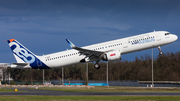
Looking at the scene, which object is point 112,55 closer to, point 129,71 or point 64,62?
point 64,62

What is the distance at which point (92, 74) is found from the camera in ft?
409

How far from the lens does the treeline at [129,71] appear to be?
89.4 meters

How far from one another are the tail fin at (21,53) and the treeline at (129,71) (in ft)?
151

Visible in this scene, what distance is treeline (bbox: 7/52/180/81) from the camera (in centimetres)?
8938

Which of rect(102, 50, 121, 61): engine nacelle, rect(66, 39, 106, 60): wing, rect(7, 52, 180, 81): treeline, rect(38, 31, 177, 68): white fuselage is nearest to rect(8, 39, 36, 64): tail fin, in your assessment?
rect(66, 39, 106, 60): wing

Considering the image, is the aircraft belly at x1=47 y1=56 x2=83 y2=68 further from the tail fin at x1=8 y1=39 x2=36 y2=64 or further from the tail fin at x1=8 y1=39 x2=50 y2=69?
the tail fin at x1=8 y1=39 x2=36 y2=64

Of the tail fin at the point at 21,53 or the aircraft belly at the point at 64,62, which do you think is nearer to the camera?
the aircraft belly at the point at 64,62

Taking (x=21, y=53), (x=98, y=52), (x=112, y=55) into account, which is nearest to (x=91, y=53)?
(x=98, y=52)

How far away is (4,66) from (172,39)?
339 ft

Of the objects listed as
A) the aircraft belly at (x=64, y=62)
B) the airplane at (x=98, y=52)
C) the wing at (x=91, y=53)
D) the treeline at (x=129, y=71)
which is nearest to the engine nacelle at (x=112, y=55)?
the airplane at (x=98, y=52)

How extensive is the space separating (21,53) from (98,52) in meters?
17.1

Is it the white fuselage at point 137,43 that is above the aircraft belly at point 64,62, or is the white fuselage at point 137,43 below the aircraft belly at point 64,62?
above

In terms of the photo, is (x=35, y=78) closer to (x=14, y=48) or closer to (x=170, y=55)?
(x=170, y=55)

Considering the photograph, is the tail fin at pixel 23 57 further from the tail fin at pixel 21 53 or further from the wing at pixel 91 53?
the wing at pixel 91 53
